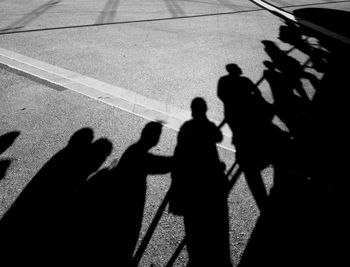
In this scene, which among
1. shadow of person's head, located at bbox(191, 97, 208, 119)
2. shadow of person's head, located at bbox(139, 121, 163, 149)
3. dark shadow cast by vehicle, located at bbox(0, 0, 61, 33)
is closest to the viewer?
shadow of person's head, located at bbox(139, 121, 163, 149)

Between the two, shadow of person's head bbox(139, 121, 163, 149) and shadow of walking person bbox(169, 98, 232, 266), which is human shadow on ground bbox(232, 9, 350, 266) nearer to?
shadow of walking person bbox(169, 98, 232, 266)

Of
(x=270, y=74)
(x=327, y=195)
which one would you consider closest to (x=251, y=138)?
Result: (x=327, y=195)

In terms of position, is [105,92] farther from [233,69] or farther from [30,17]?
[30,17]

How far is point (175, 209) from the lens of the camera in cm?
281

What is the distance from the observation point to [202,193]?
3018mm

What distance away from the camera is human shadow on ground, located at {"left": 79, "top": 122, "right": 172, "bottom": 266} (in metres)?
2.41

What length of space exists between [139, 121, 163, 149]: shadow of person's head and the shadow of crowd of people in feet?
0.06

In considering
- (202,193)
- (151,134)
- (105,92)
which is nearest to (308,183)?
(202,193)

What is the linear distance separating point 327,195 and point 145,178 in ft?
8.18

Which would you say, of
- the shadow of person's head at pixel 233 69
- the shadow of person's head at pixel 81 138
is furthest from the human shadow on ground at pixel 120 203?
the shadow of person's head at pixel 233 69

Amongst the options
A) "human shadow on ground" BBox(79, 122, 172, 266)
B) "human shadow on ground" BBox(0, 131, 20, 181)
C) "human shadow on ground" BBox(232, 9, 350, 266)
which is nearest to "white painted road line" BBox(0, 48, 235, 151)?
"human shadow on ground" BBox(79, 122, 172, 266)

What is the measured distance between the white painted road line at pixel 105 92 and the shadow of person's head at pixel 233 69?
206 cm

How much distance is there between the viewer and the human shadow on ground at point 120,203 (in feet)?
7.92

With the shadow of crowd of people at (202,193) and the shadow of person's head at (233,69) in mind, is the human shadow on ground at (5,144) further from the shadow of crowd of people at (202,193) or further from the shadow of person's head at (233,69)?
the shadow of person's head at (233,69)
